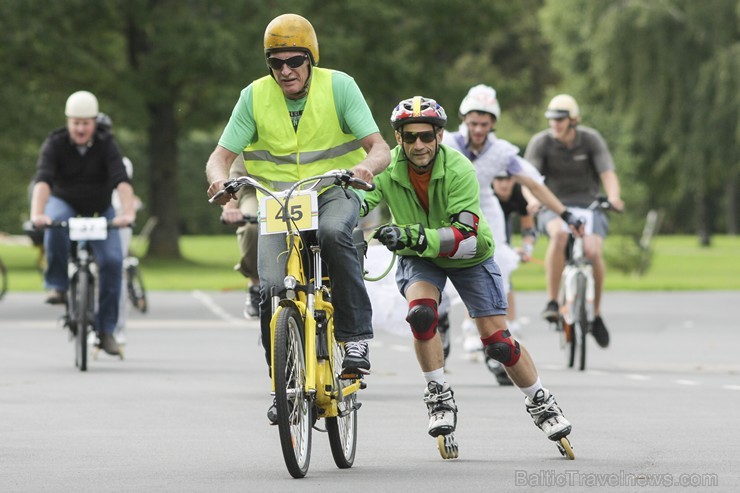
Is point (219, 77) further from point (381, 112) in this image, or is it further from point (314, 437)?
point (314, 437)

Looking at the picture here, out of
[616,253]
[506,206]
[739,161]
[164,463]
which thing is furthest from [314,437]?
[739,161]

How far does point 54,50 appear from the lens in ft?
128

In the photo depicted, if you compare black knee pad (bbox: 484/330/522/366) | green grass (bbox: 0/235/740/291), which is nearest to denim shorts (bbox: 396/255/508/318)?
black knee pad (bbox: 484/330/522/366)

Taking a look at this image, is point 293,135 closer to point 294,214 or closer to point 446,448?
point 294,214

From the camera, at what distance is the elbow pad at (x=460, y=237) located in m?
8.12

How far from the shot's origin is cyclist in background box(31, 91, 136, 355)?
13516 millimetres

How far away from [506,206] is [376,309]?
3.55 m

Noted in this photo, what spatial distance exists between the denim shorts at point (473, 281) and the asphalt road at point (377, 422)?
696mm

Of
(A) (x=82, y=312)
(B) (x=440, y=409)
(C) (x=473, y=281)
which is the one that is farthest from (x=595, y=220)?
(B) (x=440, y=409)

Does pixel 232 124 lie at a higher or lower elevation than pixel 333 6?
lower

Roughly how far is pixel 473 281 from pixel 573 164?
6.63 m

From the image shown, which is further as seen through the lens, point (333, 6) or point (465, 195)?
point (333, 6)

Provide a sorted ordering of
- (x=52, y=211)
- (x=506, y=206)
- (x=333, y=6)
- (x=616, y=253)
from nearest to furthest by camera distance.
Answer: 1. (x=52, y=211)
2. (x=506, y=206)
3. (x=616, y=253)
4. (x=333, y=6)

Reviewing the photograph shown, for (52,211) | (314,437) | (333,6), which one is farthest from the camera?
(333,6)
